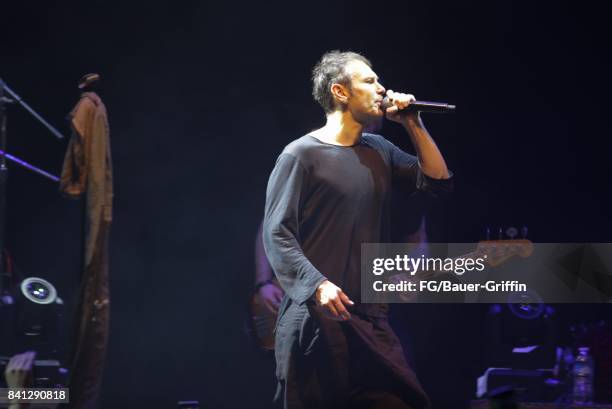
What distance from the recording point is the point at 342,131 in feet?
12.5

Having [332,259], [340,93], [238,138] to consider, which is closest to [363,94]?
[340,93]

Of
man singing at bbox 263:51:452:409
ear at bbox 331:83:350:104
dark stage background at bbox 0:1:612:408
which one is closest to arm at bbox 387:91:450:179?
man singing at bbox 263:51:452:409

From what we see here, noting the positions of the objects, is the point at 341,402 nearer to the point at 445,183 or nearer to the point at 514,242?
the point at 445,183

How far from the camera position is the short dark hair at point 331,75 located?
3.88 metres

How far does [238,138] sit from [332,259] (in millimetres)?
1446

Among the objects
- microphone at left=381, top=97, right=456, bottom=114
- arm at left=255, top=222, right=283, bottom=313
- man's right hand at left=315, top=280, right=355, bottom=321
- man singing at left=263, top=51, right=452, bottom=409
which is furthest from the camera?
arm at left=255, top=222, right=283, bottom=313

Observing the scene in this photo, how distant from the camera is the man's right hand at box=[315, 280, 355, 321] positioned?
11.3 feet

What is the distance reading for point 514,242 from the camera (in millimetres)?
4664

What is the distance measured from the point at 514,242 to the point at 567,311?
3.22 ft

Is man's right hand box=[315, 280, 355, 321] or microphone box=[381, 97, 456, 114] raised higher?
microphone box=[381, 97, 456, 114]

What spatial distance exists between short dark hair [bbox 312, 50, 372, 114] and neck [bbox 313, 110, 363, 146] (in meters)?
0.07

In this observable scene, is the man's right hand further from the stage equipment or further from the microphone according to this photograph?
the stage equipment

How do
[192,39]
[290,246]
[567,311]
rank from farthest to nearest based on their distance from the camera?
[567,311] → [192,39] → [290,246]

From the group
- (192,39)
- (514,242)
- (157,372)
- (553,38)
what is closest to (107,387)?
(157,372)
